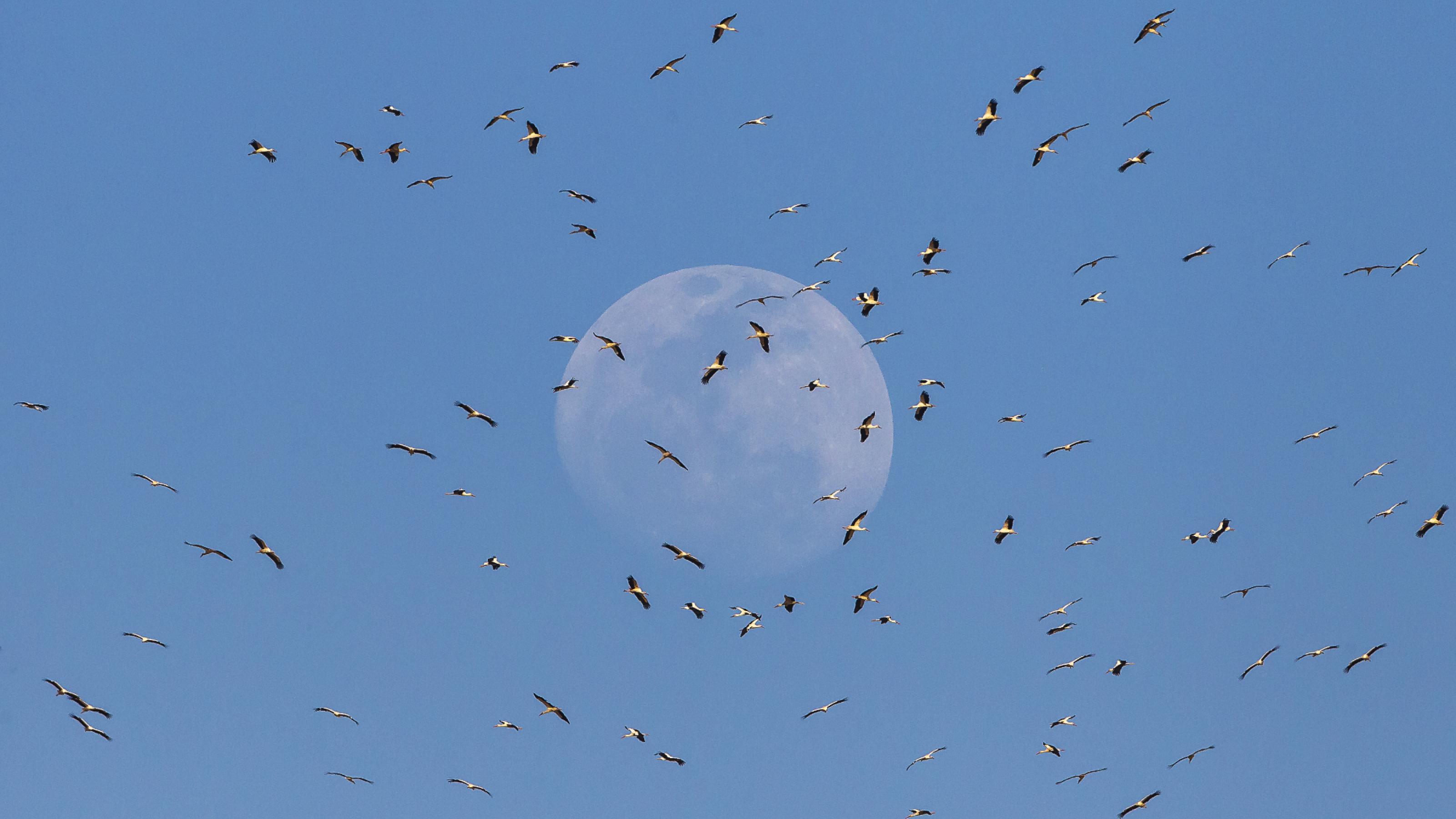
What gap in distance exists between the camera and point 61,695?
71062mm

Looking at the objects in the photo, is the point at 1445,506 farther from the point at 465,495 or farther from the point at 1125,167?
the point at 465,495

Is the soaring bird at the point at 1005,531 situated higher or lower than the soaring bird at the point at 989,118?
lower

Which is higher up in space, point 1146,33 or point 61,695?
point 1146,33

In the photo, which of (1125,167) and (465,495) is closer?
(1125,167)

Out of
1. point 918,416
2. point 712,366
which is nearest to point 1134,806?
point 918,416

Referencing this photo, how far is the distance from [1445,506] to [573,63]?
51.9 m

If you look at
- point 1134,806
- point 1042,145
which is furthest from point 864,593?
point 1042,145

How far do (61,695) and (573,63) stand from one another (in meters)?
41.9

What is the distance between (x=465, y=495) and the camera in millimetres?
76688

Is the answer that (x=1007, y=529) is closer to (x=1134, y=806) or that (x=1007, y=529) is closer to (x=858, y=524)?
(x=858, y=524)

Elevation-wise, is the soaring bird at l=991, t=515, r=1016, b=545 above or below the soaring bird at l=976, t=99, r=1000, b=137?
below

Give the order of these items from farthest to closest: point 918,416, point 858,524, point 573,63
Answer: point 858,524, point 918,416, point 573,63

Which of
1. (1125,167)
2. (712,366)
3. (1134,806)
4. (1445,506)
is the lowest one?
(1134,806)

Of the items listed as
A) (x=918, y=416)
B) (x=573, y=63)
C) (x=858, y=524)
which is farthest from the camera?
(x=858, y=524)
